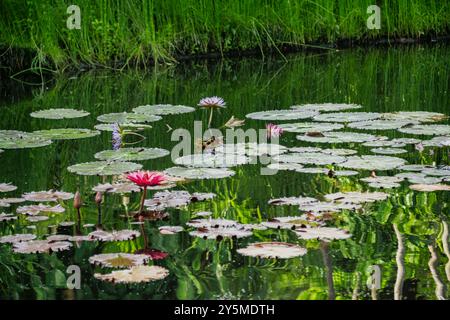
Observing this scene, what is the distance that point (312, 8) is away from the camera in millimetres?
7984

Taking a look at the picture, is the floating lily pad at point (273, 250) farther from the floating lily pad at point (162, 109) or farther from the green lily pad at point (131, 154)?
the floating lily pad at point (162, 109)

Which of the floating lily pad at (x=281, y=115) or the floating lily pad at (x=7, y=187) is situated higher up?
the floating lily pad at (x=281, y=115)

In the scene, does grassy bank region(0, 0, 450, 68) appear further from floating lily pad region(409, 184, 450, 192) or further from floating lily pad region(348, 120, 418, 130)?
floating lily pad region(409, 184, 450, 192)

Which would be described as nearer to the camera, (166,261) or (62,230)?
(166,261)

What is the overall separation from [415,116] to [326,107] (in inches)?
19.7

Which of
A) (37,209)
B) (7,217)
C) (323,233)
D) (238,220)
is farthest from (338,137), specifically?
(7,217)

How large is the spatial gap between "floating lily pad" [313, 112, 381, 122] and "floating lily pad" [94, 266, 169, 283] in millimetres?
2228

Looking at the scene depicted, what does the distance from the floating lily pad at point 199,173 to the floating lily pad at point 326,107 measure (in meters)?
1.39

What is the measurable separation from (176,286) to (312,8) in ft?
18.9

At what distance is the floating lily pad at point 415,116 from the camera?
15.4 ft

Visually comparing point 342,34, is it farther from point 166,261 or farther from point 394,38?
point 166,261

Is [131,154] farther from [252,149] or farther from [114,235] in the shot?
[114,235]

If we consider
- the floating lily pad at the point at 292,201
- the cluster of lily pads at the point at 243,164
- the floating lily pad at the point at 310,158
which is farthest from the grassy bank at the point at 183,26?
the floating lily pad at the point at 292,201
